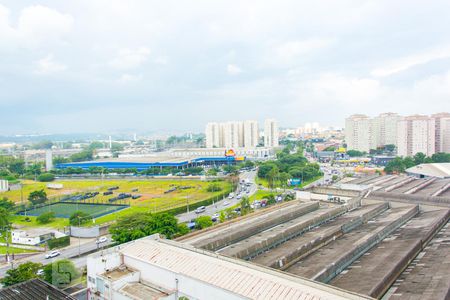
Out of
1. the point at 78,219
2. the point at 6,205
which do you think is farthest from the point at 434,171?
the point at 6,205

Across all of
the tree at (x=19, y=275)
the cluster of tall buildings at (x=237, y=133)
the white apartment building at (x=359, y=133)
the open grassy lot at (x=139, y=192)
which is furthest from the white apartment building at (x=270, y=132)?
the tree at (x=19, y=275)

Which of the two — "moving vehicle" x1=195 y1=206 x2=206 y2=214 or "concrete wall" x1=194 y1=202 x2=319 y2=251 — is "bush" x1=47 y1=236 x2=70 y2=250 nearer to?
"concrete wall" x1=194 y1=202 x2=319 y2=251

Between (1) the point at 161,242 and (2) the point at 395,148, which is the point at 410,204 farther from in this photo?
(2) the point at 395,148

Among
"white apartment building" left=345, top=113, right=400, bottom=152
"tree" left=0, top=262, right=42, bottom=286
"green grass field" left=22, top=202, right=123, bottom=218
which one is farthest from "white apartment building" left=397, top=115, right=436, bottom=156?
"tree" left=0, top=262, right=42, bottom=286

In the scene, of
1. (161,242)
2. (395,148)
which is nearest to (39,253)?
(161,242)

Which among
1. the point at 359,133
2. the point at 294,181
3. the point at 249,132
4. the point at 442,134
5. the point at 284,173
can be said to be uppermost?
the point at 249,132

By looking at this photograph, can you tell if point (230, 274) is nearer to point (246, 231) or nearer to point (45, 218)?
point (246, 231)

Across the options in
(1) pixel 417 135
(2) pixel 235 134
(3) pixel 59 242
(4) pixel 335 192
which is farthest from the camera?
(2) pixel 235 134

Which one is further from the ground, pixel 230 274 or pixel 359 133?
pixel 359 133
